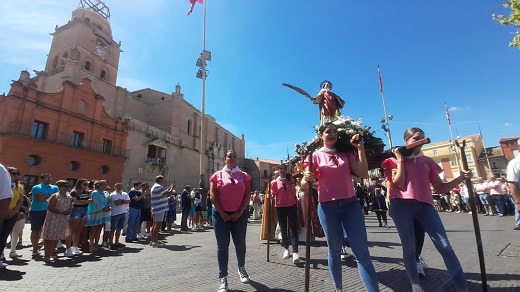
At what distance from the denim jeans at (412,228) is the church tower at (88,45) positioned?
138 feet

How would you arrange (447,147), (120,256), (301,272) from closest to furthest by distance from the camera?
(301,272)
(120,256)
(447,147)

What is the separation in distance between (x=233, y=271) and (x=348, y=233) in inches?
102

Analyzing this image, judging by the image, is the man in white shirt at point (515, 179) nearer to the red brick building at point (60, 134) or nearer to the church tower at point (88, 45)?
the red brick building at point (60, 134)

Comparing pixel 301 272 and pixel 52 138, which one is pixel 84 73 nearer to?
pixel 52 138

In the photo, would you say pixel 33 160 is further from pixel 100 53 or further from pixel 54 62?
pixel 100 53

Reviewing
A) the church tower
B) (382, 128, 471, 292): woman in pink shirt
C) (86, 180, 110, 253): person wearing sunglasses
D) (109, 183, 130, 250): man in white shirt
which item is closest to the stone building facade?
the church tower

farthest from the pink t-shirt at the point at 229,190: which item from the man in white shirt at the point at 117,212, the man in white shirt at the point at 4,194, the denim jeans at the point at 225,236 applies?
the man in white shirt at the point at 117,212

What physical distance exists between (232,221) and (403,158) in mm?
2567

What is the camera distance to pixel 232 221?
13.1 feet

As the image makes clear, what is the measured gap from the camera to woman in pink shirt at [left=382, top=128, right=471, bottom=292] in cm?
289

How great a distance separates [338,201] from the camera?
3.02 metres

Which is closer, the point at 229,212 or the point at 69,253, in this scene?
the point at 229,212

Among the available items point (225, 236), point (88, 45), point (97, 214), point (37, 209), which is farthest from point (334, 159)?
point (88, 45)

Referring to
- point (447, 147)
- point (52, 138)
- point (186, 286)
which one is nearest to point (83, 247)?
point (186, 286)
